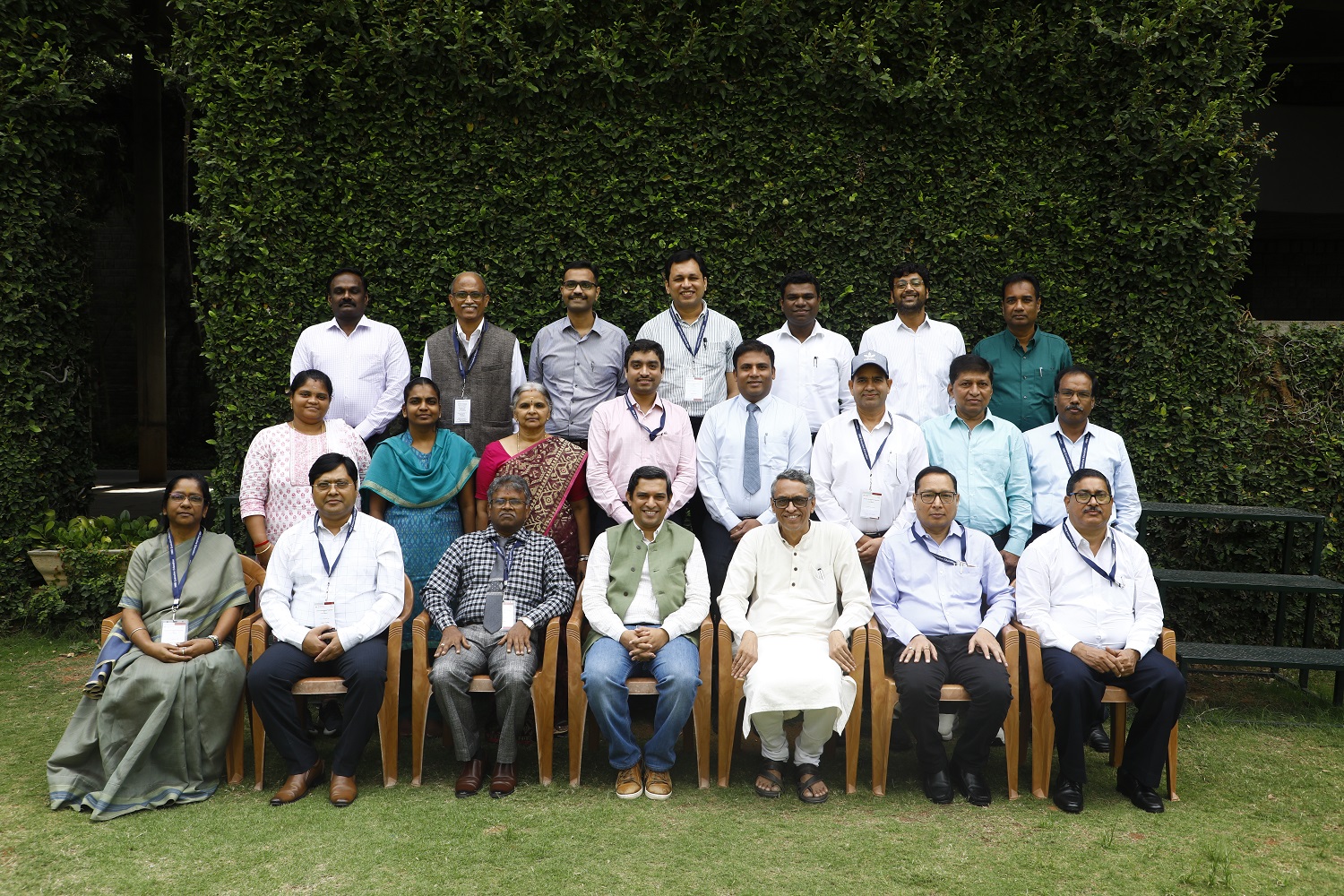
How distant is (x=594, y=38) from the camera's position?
571 centimetres

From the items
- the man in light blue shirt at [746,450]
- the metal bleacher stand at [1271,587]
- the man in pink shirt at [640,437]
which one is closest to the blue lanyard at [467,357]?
the man in pink shirt at [640,437]

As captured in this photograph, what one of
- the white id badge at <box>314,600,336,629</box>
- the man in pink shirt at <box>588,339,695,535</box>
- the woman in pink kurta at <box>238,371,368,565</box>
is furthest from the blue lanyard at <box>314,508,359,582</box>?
the man in pink shirt at <box>588,339,695,535</box>

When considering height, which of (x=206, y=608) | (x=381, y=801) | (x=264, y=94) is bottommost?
(x=381, y=801)

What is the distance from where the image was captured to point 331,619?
4211 mm

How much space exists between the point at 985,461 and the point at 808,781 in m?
1.78

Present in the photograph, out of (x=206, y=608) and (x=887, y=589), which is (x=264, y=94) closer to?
(x=206, y=608)

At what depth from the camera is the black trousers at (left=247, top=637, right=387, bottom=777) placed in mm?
4004

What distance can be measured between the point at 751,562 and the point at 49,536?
497cm

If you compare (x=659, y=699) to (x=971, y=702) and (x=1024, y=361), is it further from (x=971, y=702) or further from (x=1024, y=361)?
(x=1024, y=361)

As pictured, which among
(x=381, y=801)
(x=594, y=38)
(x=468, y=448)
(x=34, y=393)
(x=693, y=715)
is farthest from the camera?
(x=34, y=393)

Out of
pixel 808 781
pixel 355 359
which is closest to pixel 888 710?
pixel 808 781

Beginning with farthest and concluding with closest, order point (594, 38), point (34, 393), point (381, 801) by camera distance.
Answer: point (34, 393) → point (594, 38) → point (381, 801)

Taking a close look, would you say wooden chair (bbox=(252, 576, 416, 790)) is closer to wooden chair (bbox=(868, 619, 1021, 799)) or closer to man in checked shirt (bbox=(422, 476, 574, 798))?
man in checked shirt (bbox=(422, 476, 574, 798))

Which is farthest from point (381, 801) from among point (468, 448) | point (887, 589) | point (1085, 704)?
point (1085, 704)
